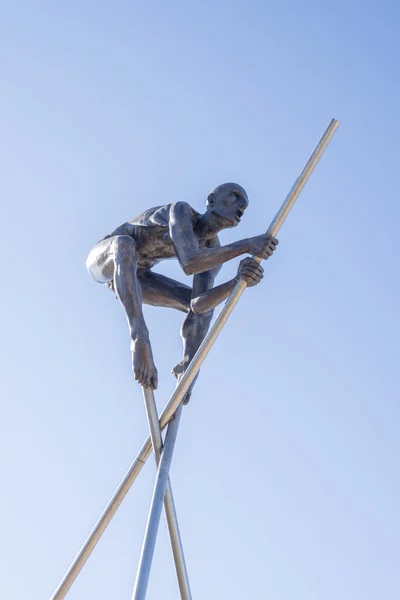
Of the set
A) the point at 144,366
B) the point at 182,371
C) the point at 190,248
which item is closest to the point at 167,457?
the point at 144,366

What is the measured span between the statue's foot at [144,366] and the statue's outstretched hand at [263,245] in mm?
1380

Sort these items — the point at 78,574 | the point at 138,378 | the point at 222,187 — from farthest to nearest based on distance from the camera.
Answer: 1. the point at 222,187
2. the point at 138,378
3. the point at 78,574

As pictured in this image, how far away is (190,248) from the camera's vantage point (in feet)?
38.5

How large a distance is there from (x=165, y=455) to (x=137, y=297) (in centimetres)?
167

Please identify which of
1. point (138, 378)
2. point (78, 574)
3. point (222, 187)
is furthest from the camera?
point (222, 187)

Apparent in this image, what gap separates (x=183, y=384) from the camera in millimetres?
11234

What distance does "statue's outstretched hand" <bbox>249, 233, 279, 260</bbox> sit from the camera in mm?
11258

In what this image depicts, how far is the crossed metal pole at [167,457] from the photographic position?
10680 mm

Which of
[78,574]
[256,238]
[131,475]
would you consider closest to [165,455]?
[131,475]

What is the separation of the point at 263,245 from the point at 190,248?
827 mm

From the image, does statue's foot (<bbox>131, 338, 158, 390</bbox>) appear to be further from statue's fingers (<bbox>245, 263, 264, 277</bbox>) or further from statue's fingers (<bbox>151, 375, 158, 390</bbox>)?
statue's fingers (<bbox>245, 263, 264, 277</bbox>)

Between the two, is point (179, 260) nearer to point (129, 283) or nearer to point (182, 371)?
point (129, 283)

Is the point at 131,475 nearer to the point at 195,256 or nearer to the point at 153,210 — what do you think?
the point at 195,256

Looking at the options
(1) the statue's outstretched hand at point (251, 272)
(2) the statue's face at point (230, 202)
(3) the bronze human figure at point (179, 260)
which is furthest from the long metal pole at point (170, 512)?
(2) the statue's face at point (230, 202)
